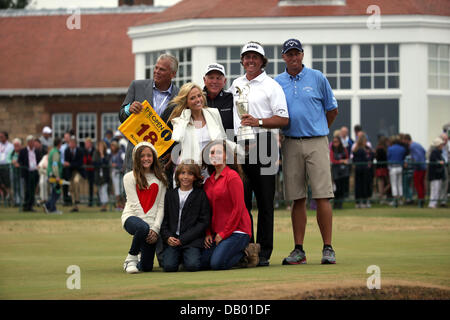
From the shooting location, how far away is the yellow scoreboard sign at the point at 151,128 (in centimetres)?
1002

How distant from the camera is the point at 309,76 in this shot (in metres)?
9.90

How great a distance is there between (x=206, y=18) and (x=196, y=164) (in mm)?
21334

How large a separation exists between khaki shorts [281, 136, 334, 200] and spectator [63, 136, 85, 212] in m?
14.3

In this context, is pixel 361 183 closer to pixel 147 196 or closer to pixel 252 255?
pixel 252 255

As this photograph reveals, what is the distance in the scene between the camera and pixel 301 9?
30.7 meters

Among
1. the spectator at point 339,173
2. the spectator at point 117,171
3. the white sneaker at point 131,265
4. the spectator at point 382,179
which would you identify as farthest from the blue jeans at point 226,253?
the spectator at point 382,179

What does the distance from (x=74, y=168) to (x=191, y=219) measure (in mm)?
14749

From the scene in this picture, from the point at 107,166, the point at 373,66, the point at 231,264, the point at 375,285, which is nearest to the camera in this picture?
the point at 375,285

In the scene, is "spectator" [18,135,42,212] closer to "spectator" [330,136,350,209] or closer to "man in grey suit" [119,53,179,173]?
"spectator" [330,136,350,209]

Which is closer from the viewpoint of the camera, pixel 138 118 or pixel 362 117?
pixel 138 118

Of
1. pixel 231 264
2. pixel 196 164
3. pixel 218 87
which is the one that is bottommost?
pixel 231 264

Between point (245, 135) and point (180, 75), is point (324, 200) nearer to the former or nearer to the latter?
point (245, 135)

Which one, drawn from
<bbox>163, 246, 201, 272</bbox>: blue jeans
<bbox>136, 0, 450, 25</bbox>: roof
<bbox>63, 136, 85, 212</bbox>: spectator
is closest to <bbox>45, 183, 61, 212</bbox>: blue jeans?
<bbox>63, 136, 85, 212</bbox>: spectator

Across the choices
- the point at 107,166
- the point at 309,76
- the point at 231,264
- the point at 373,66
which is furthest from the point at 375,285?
the point at 373,66
